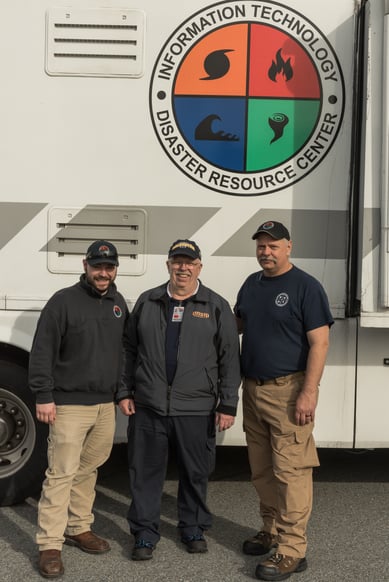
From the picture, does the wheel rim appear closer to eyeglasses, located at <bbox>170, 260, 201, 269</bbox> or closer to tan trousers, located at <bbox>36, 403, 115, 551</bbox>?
tan trousers, located at <bbox>36, 403, 115, 551</bbox>

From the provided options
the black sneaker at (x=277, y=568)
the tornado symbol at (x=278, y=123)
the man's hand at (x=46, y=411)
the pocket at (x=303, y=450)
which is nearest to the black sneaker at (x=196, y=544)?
the black sneaker at (x=277, y=568)

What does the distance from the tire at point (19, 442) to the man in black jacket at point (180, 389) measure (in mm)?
824

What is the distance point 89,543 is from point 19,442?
909mm

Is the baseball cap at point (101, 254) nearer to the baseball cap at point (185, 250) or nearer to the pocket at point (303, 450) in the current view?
the baseball cap at point (185, 250)

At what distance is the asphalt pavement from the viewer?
11.4 ft

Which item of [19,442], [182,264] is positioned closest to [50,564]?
[19,442]

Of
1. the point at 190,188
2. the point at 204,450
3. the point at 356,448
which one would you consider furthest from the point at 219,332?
the point at 356,448

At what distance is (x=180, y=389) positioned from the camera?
3.59 m

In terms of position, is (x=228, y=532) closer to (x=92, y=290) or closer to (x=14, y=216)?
(x=92, y=290)

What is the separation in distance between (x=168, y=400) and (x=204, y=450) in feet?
1.17

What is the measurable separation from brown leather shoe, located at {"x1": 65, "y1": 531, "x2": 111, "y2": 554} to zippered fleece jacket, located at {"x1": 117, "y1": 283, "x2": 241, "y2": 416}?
0.76 meters

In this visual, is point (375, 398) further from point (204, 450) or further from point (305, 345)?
point (204, 450)

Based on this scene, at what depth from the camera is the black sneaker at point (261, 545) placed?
3695mm

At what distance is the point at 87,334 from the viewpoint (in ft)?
11.8
